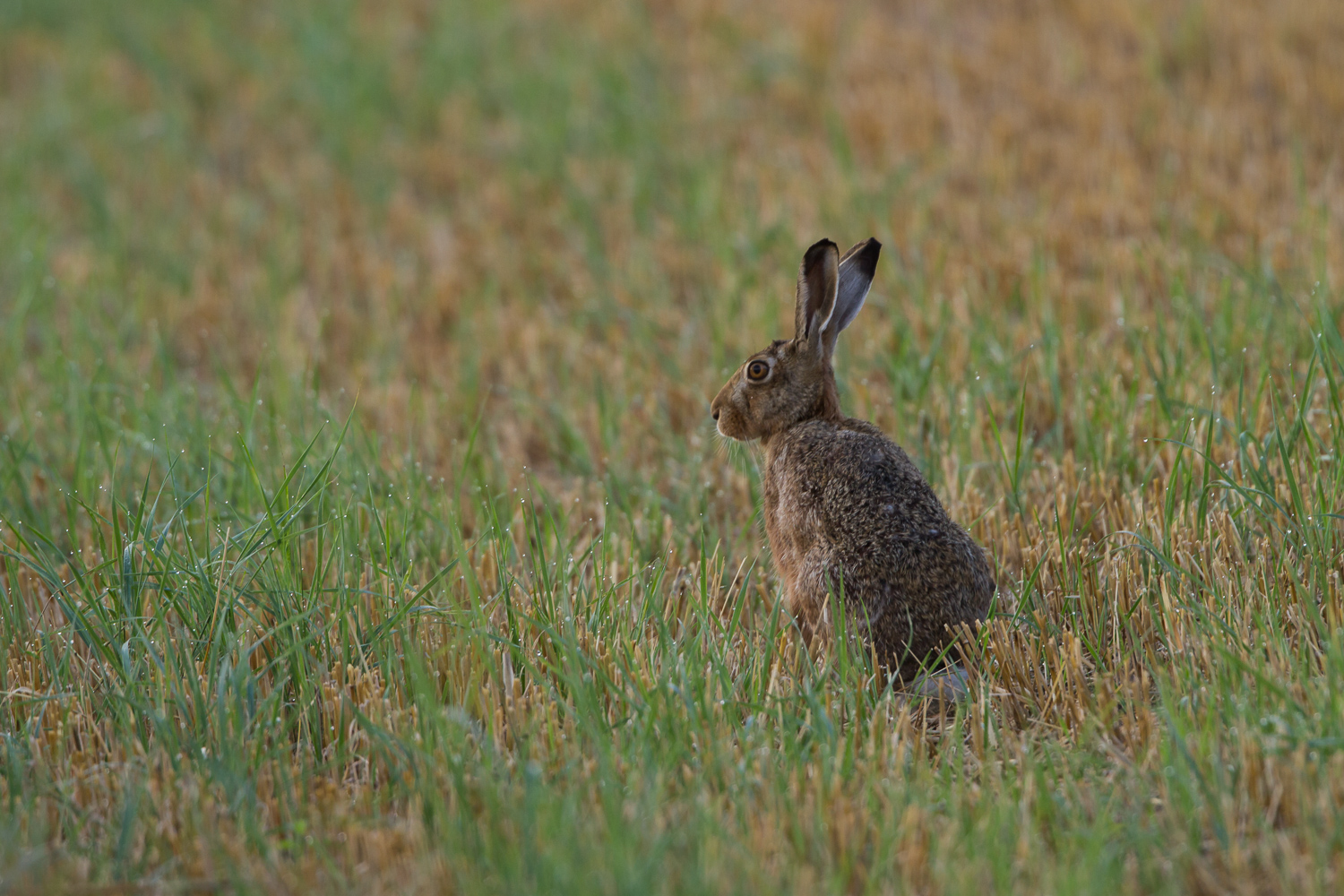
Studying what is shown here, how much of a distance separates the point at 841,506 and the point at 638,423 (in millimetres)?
1974

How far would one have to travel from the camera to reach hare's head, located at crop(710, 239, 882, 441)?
396cm

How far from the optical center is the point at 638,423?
5.45 metres

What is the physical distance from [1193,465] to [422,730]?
8.47ft

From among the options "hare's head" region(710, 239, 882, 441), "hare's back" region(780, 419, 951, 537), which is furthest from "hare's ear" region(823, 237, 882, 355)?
"hare's back" region(780, 419, 951, 537)

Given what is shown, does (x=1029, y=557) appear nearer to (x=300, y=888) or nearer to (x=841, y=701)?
(x=841, y=701)

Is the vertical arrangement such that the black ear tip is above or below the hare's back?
above

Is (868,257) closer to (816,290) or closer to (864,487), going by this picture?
(816,290)

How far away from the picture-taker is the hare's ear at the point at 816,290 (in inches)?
150

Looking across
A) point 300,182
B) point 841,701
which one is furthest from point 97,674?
point 300,182

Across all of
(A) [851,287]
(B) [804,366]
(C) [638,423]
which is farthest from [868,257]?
(C) [638,423]

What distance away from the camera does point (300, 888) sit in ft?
8.52

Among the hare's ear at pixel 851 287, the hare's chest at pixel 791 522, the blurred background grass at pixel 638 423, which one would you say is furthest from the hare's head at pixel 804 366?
the blurred background grass at pixel 638 423

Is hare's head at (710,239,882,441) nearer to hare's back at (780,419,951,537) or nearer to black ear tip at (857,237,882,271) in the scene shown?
black ear tip at (857,237,882,271)

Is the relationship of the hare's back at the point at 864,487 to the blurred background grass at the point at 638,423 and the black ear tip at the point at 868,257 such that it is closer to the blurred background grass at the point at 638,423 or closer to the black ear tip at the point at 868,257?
the blurred background grass at the point at 638,423
